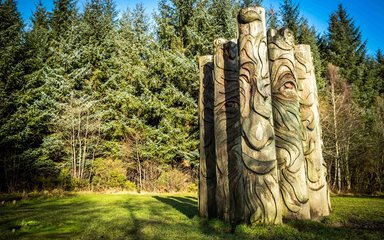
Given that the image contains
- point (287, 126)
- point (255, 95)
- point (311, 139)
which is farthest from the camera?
point (311, 139)

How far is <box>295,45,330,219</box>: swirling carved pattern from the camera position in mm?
7223

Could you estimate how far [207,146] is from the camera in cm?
735

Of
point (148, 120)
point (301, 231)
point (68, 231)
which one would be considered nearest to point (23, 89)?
point (148, 120)

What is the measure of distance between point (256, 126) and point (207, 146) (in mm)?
1900

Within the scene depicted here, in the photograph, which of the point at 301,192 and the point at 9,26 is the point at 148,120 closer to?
the point at 9,26

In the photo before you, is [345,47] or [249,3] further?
[345,47]

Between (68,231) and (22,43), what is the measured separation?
18.1 m

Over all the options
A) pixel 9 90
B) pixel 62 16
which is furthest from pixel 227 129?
pixel 62 16

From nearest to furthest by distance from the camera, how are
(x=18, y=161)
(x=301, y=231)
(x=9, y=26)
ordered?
1. (x=301, y=231)
2. (x=18, y=161)
3. (x=9, y=26)

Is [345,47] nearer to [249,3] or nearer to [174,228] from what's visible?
[249,3]

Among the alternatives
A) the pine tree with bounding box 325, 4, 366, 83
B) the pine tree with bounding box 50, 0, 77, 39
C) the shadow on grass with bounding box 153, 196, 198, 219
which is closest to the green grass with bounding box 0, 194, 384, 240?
the shadow on grass with bounding box 153, 196, 198, 219

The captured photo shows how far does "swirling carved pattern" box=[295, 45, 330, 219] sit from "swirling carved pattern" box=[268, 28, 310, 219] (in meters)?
0.88

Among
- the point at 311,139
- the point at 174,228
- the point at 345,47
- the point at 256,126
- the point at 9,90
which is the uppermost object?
the point at 345,47

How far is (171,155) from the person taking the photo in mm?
19297
